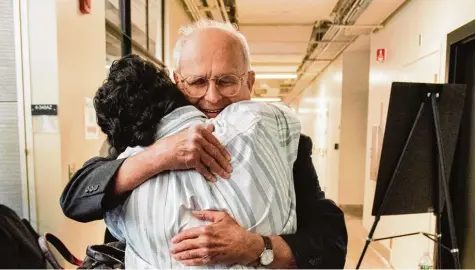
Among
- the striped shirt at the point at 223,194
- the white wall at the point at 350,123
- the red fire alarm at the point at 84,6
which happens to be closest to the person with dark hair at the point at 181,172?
the striped shirt at the point at 223,194

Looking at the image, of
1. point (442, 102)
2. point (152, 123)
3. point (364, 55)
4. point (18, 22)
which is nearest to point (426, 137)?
point (442, 102)

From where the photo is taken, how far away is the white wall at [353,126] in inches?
223

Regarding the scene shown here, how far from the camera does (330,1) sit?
143 inches

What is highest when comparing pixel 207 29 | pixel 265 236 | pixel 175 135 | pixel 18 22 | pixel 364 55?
pixel 364 55

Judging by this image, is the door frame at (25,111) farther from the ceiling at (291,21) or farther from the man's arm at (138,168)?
the man's arm at (138,168)

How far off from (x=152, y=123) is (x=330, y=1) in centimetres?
342

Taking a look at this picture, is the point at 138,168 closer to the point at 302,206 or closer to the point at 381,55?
the point at 302,206

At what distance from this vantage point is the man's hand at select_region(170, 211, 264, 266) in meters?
0.65

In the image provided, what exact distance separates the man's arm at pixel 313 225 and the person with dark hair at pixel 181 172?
56 millimetres

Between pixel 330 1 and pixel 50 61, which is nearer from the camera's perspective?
pixel 50 61

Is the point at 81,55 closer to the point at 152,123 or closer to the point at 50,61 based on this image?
the point at 50,61

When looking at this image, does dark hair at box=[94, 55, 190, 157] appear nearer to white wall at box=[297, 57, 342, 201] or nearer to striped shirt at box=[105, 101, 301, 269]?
striped shirt at box=[105, 101, 301, 269]

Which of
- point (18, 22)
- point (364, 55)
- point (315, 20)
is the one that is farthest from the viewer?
point (364, 55)

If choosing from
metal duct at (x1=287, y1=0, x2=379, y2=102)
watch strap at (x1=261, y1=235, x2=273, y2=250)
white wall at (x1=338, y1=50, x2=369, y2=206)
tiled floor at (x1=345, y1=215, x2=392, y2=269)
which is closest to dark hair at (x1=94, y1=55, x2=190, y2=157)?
watch strap at (x1=261, y1=235, x2=273, y2=250)
